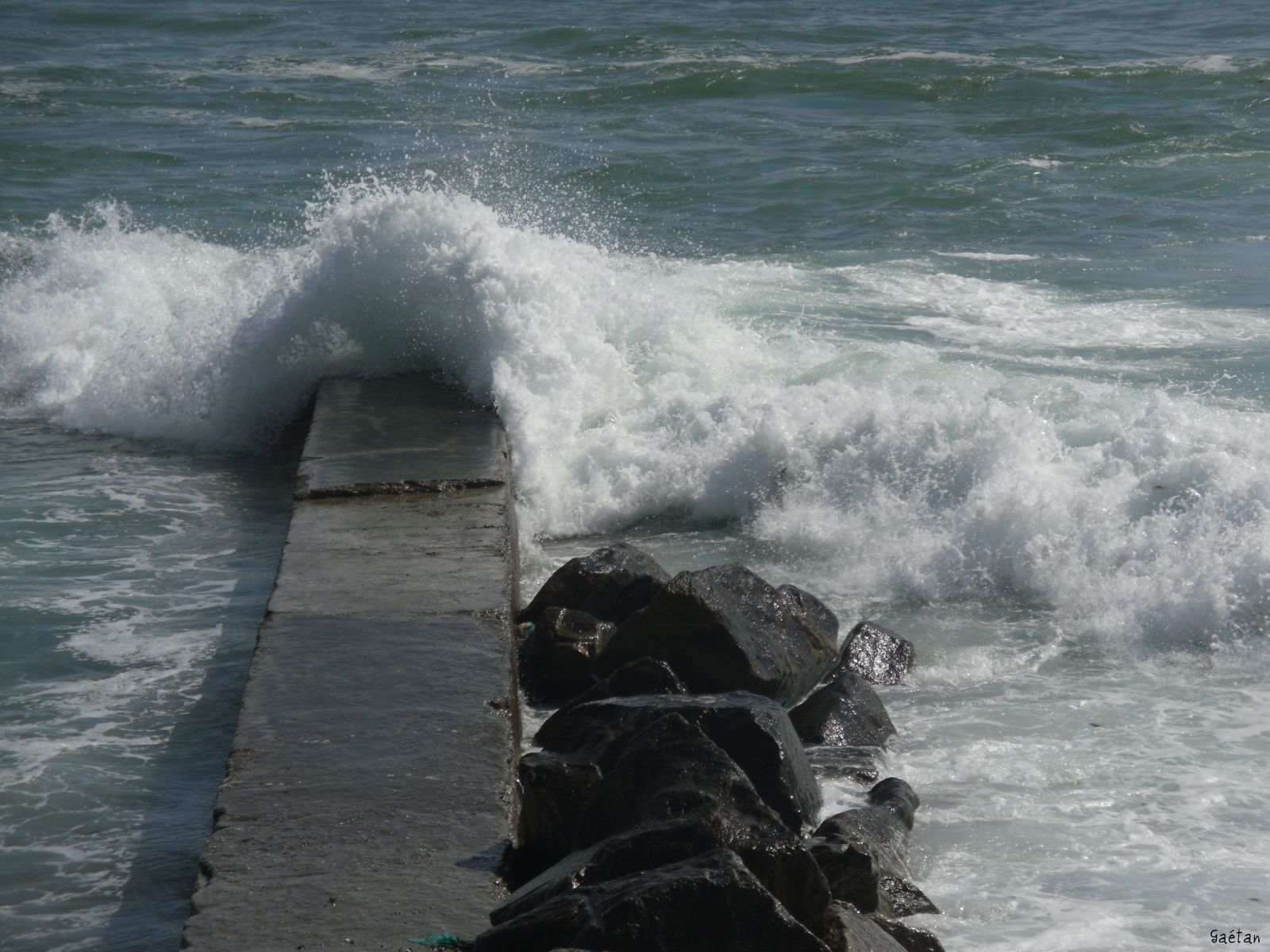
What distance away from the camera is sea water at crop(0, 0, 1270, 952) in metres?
4.69

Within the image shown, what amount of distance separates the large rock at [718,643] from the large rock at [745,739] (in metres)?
0.89

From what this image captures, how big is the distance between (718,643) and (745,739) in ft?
3.77

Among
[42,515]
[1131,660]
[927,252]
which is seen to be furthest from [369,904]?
[927,252]

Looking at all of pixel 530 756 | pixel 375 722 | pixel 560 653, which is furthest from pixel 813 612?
pixel 375 722

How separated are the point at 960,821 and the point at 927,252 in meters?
8.34

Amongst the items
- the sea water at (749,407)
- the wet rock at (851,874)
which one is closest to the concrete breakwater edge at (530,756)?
the wet rock at (851,874)

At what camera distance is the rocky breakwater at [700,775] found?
126 inches

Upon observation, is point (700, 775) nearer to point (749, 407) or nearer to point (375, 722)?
point (375, 722)

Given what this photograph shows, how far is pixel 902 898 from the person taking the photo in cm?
405

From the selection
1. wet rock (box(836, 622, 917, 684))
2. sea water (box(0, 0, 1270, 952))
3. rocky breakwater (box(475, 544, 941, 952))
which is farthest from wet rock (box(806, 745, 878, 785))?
wet rock (box(836, 622, 917, 684))

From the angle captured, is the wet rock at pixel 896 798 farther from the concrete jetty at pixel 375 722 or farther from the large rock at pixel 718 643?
the concrete jetty at pixel 375 722

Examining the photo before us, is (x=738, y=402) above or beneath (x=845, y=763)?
above

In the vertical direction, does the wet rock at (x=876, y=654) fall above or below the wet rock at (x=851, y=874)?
below

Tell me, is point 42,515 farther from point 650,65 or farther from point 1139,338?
point 650,65
